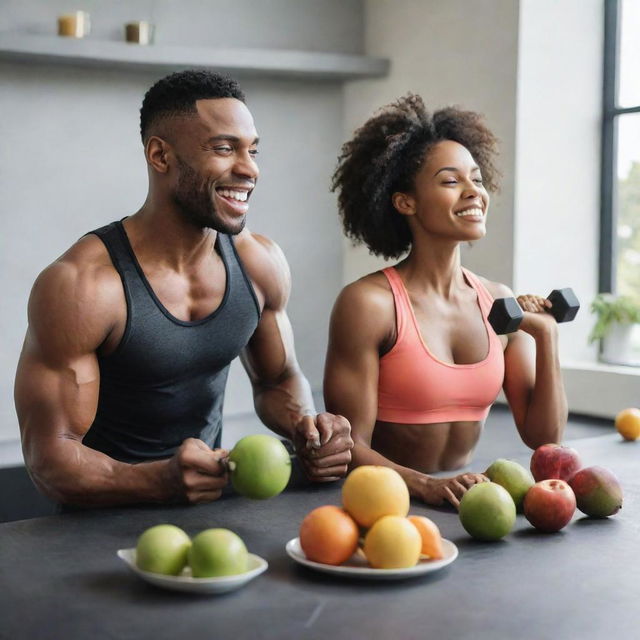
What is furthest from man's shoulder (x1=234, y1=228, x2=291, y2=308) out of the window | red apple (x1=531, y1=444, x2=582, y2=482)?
the window

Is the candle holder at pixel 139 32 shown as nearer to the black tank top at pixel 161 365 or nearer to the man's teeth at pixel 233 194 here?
the black tank top at pixel 161 365

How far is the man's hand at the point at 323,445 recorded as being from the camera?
1.76 m

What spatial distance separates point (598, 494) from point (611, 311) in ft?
7.49

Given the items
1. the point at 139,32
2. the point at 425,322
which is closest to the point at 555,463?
the point at 425,322

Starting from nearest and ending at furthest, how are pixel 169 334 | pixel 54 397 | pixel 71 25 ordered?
pixel 54 397 → pixel 169 334 → pixel 71 25

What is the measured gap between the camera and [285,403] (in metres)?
2.21

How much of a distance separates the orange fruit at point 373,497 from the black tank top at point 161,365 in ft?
2.25

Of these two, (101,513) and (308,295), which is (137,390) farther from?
(308,295)

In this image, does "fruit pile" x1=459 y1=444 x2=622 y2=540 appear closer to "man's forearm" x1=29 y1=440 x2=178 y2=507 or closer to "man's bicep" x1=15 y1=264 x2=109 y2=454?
"man's forearm" x1=29 y1=440 x2=178 y2=507

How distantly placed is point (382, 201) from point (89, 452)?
0.94 metres

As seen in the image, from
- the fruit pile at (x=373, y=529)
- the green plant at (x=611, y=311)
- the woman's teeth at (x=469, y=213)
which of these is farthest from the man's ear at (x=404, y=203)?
the green plant at (x=611, y=311)

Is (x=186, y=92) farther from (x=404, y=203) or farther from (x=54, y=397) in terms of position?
(x=54, y=397)

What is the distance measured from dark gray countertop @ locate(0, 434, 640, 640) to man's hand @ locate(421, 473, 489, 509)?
0.25 ft

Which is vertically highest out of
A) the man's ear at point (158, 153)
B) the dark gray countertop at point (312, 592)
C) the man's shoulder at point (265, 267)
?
the man's ear at point (158, 153)
